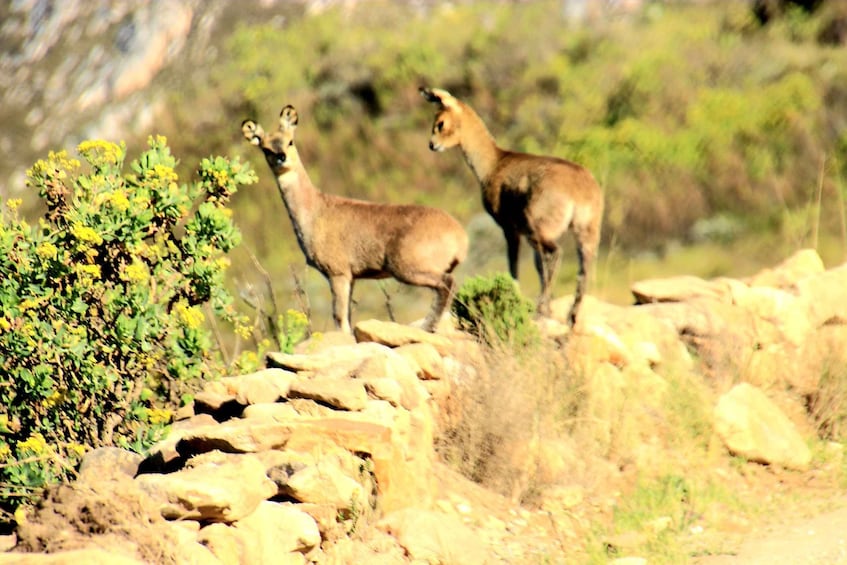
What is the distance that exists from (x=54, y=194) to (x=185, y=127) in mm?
21313

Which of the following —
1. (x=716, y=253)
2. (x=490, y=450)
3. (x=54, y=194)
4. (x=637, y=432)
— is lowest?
(x=716, y=253)

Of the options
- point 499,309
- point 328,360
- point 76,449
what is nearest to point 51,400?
point 76,449

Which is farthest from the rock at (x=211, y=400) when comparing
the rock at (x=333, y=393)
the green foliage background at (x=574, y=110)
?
the green foliage background at (x=574, y=110)

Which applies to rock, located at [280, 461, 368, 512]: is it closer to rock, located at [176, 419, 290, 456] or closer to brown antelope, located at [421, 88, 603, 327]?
rock, located at [176, 419, 290, 456]

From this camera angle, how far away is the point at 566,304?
37.9ft

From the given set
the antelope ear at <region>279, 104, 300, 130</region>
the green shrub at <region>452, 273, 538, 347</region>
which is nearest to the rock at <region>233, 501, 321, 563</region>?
the green shrub at <region>452, 273, 538, 347</region>

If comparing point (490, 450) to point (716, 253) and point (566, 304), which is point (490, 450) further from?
point (716, 253)

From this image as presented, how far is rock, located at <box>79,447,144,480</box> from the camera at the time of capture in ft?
22.0

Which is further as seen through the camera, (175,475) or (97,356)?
(97,356)

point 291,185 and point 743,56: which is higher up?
point 291,185

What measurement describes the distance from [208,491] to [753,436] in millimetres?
5166

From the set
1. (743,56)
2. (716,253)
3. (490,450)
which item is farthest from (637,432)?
(743,56)

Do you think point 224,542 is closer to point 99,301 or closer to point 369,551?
point 369,551

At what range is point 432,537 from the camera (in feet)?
24.1
